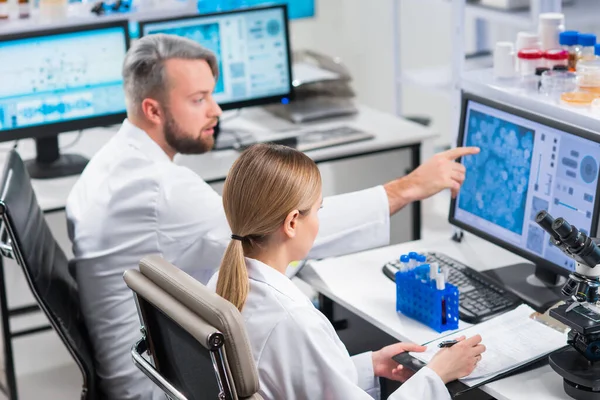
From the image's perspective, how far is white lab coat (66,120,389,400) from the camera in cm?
226

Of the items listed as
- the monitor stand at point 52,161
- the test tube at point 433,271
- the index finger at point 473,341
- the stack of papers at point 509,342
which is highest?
the test tube at point 433,271

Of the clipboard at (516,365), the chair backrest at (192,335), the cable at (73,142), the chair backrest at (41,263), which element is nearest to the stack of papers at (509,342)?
the clipboard at (516,365)

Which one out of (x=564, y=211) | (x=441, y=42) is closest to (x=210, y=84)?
(x=564, y=211)

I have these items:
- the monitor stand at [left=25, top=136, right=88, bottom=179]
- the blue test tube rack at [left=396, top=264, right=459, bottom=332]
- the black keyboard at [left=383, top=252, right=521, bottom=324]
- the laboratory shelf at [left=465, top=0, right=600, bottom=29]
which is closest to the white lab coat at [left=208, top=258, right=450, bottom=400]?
the blue test tube rack at [left=396, top=264, right=459, bottom=332]

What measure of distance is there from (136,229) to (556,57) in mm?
1090

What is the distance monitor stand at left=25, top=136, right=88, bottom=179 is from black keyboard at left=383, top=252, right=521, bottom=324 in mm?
1316

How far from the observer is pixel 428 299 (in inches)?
80.1

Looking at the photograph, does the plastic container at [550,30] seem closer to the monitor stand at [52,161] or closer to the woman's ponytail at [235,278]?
the woman's ponytail at [235,278]

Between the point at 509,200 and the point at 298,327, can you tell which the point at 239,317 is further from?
the point at 509,200

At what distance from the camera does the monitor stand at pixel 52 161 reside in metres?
3.18

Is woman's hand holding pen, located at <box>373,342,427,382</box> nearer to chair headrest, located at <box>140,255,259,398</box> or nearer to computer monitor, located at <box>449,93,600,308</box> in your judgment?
computer monitor, located at <box>449,93,600,308</box>

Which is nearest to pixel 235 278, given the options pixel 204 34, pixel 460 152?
pixel 460 152

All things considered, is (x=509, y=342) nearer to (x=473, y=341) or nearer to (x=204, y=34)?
(x=473, y=341)

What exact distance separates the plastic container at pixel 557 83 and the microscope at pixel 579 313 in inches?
20.8
